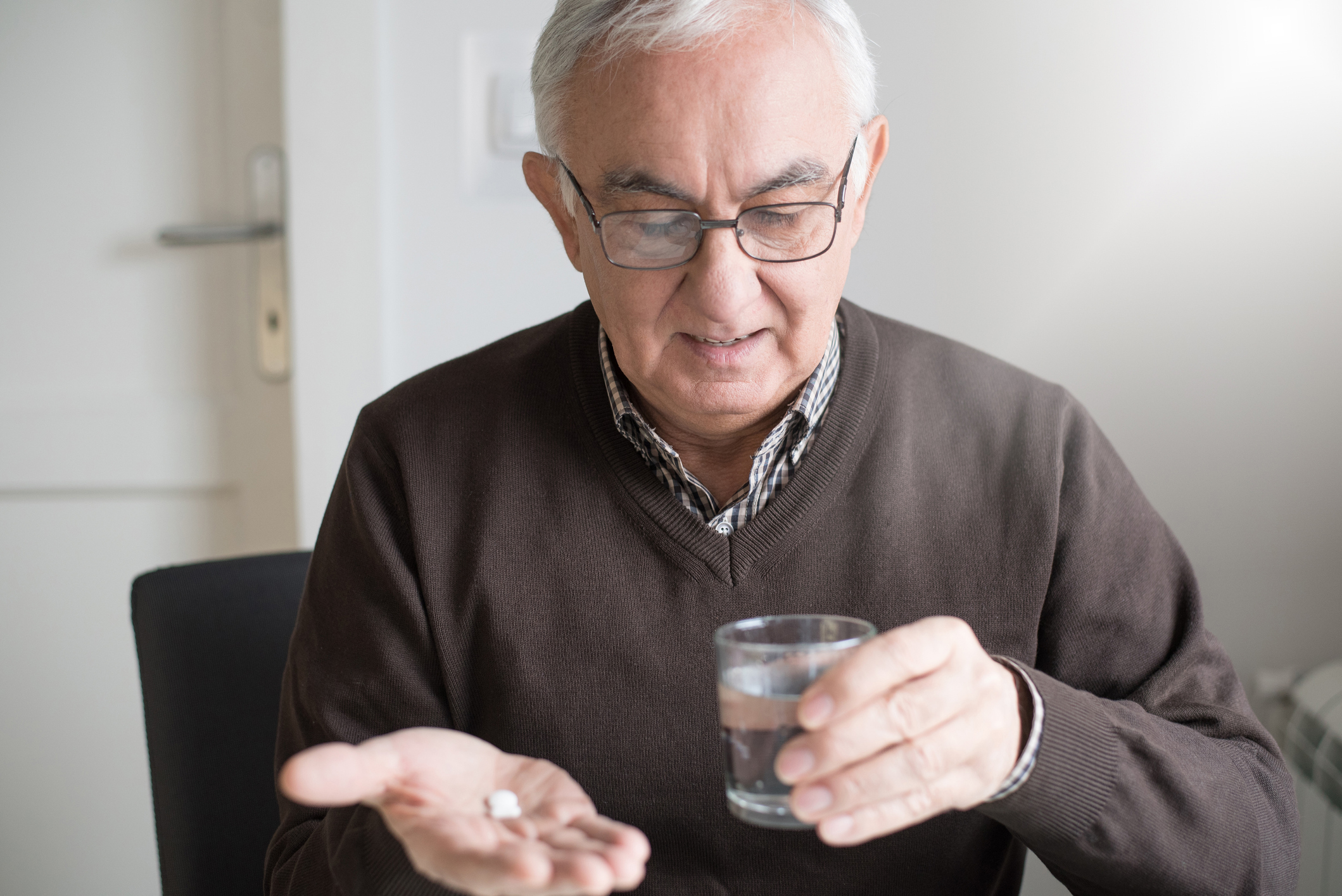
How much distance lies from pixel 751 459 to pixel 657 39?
464 mm

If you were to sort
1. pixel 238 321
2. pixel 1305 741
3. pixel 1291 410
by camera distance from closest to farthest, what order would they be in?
pixel 1305 741
pixel 1291 410
pixel 238 321

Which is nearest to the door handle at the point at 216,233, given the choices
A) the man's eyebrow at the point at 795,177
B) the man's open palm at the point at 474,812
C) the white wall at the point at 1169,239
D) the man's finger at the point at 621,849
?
the white wall at the point at 1169,239

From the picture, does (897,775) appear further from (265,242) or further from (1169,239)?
(265,242)

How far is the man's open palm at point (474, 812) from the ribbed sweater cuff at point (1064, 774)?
1.07 ft

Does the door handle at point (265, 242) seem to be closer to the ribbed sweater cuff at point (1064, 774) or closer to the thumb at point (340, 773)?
the thumb at point (340, 773)

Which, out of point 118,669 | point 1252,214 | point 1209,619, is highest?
point 1252,214

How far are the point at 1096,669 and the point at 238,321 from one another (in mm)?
1844

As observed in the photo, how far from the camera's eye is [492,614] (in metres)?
1.17

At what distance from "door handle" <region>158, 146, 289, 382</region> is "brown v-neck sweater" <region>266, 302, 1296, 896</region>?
1.14 metres

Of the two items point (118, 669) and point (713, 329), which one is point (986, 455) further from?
point (118, 669)

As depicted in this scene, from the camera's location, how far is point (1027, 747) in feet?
2.78

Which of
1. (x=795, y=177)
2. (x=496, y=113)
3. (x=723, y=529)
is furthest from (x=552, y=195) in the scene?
(x=496, y=113)

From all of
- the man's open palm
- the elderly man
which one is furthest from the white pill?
the elderly man

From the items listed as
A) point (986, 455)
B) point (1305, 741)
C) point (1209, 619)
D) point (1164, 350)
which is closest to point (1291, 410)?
point (1164, 350)
